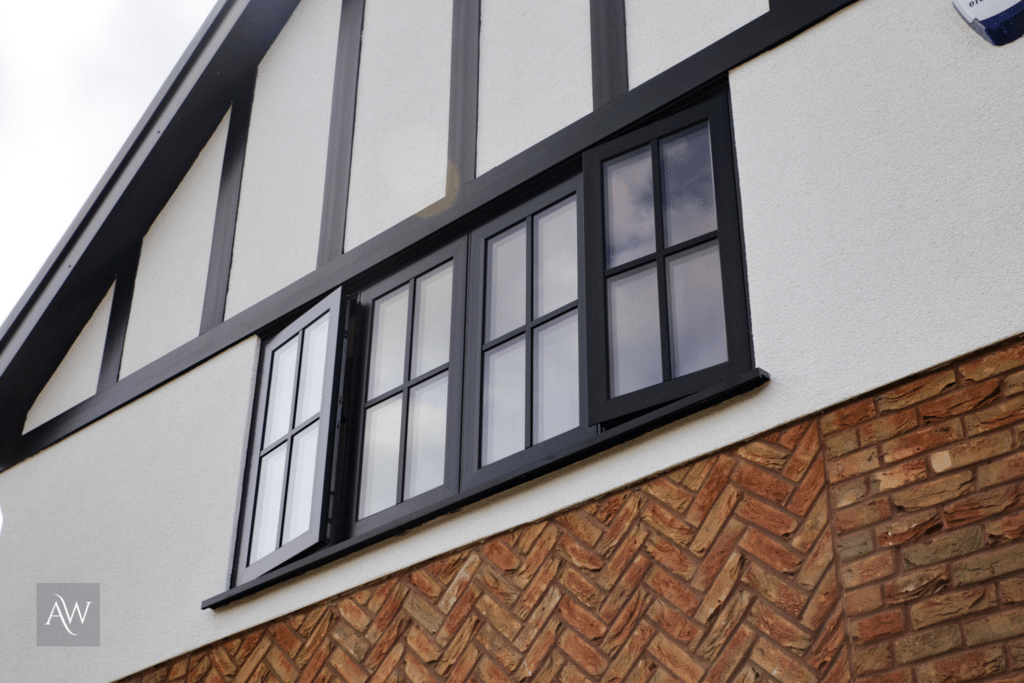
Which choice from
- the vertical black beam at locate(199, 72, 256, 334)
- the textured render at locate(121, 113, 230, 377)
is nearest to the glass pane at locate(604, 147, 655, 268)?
the vertical black beam at locate(199, 72, 256, 334)

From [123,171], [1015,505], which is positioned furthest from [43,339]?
[1015,505]

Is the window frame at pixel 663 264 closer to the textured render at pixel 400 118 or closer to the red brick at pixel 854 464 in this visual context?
the red brick at pixel 854 464

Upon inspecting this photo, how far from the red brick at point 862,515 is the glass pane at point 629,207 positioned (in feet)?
4.39

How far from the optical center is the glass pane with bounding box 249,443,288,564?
5082 mm

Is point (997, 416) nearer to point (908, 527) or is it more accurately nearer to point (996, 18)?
point (908, 527)

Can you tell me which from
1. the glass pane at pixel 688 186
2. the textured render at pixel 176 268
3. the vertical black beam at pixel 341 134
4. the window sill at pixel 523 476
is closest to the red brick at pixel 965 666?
the window sill at pixel 523 476

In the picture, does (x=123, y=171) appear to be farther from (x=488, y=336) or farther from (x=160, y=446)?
(x=488, y=336)

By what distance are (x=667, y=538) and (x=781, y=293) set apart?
88 centimetres

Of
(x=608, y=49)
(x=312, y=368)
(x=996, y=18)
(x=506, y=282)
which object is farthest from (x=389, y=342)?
(x=996, y=18)

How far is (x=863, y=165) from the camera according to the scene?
3.54 m

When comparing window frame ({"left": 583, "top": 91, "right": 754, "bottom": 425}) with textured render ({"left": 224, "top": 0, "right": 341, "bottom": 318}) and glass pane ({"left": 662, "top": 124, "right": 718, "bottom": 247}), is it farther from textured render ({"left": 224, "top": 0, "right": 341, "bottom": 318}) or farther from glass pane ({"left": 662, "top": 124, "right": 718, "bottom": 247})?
textured render ({"left": 224, "top": 0, "right": 341, "bottom": 318})

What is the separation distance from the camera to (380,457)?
482cm

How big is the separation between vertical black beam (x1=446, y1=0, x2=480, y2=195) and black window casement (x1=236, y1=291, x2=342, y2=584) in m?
0.86

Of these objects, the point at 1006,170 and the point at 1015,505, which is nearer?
the point at 1015,505
